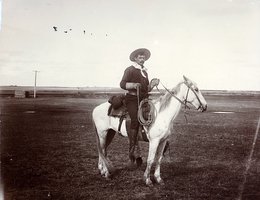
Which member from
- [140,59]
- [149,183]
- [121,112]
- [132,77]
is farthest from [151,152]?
[140,59]

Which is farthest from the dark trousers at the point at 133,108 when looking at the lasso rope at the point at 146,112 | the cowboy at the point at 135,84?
the lasso rope at the point at 146,112

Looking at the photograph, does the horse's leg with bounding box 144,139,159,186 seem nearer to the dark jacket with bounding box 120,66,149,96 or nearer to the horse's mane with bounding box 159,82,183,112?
the horse's mane with bounding box 159,82,183,112

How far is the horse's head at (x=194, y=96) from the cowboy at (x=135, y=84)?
351mm

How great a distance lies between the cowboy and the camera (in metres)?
4.00

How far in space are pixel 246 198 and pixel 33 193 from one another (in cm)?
239

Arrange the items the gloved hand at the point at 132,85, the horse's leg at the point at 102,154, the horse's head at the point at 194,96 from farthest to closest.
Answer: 1. the horse's leg at the point at 102,154
2. the gloved hand at the point at 132,85
3. the horse's head at the point at 194,96

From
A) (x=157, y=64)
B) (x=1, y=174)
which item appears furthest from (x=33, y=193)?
(x=157, y=64)

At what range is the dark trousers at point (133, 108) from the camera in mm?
4125

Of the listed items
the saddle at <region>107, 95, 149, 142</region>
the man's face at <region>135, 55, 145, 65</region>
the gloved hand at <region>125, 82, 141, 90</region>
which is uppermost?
the man's face at <region>135, 55, 145, 65</region>

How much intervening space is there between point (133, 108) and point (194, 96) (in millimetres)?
746

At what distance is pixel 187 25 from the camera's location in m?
4.19

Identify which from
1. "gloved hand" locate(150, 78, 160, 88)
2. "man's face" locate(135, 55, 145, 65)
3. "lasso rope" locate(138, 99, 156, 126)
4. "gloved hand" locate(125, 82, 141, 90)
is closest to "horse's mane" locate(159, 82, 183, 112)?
"lasso rope" locate(138, 99, 156, 126)

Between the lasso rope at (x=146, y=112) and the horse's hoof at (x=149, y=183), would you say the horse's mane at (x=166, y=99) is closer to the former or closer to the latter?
the lasso rope at (x=146, y=112)

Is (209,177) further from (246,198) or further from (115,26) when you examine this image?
(115,26)
